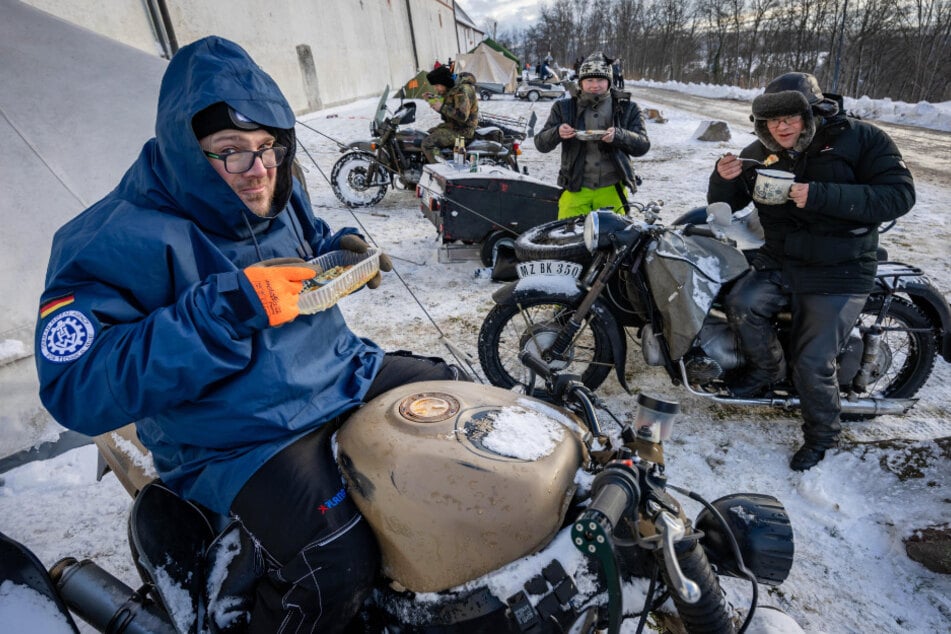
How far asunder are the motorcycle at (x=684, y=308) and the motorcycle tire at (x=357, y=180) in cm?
517

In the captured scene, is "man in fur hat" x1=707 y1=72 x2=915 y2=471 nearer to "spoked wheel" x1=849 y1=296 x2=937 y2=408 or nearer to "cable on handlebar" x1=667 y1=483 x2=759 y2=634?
"spoked wheel" x1=849 y1=296 x2=937 y2=408

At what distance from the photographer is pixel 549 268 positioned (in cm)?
311

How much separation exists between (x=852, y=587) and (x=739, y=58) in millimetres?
49410

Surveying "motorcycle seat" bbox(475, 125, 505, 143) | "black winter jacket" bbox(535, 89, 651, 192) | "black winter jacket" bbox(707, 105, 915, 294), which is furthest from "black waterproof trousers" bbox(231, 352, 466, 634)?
"motorcycle seat" bbox(475, 125, 505, 143)

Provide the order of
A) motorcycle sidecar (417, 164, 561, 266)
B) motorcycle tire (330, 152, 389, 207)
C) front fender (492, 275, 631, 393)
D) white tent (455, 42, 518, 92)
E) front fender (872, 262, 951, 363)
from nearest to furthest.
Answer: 1. front fender (872, 262, 951, 363)
2. front fender (492, 275, 631, 393)
3. motorcycle sidecar (417, 164, 561, 266)
4. motorcycle tire (330, 152, 389, 207)
5. white tent (455, 42, 518, 92)

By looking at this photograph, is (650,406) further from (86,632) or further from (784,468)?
(86,632)

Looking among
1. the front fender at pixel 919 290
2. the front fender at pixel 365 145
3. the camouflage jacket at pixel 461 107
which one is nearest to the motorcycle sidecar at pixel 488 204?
the camouflage jacket at pixel 461 107

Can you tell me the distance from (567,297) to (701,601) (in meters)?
2.13

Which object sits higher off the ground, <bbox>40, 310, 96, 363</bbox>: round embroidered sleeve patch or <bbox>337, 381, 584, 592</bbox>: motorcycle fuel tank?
<bbox>40, 310, 96, 363</bbox>: round embroidered sleeve patch

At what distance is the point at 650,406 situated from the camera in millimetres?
1175

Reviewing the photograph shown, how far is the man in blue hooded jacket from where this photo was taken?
1.19 meters

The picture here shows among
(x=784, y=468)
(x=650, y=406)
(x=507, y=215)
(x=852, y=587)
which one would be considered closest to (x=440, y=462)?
(x=650, y=406)

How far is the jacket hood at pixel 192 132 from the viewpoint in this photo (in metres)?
1.38

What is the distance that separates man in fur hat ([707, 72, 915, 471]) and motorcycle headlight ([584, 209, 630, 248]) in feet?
2.08
